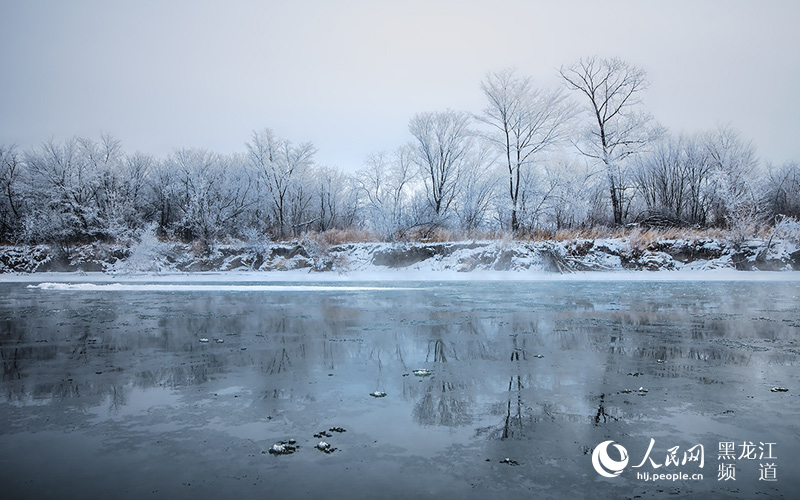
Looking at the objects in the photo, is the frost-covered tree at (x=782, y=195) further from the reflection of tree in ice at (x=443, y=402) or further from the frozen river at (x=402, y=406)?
the reflection of tree in ice at (x=443, y=402)

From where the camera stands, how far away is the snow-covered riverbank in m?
21.4

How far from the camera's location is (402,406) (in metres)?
4.31

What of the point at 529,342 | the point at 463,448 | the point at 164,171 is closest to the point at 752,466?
the point at 463,448

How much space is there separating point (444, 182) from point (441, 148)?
6.84 feet

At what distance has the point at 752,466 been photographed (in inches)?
123

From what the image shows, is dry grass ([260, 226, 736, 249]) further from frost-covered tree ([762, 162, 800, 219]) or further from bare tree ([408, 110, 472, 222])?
frost-covered tree ([762, 162, 800, 219])

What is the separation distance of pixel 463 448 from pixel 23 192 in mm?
41462

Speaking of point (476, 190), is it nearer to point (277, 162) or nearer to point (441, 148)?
point (441, 148)

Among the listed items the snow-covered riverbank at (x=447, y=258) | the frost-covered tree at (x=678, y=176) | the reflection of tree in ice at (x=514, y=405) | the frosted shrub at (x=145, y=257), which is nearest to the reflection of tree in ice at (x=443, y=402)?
the reflection of tree in ice at (x=514, y=405)

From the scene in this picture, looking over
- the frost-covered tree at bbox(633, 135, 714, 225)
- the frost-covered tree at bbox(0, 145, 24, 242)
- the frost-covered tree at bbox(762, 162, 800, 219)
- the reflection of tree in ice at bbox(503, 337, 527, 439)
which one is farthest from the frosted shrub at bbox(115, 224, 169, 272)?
the frost-covered tree at bbox(762, 162, 800, 219)

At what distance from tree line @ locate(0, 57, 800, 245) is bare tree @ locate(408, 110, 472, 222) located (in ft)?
0.24

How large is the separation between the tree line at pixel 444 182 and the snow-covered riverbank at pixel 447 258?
127 centimetres

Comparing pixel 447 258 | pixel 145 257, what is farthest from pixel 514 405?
pixel 145 257

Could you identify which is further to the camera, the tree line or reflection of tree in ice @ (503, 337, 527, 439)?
the tree line
